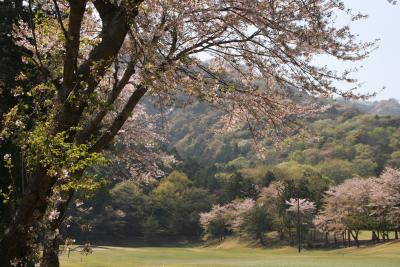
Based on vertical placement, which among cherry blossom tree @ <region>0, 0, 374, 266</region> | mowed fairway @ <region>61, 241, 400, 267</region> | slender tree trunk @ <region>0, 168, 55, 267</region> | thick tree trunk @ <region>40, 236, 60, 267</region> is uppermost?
cherry blossom tree @ <region>0, 0, 374, 266</region>

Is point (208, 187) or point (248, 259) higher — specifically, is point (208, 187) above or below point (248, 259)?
above

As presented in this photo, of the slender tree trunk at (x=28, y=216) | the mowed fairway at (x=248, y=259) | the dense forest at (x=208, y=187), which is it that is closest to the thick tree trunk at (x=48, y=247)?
the slender tree trunk at (x=28, y=216)

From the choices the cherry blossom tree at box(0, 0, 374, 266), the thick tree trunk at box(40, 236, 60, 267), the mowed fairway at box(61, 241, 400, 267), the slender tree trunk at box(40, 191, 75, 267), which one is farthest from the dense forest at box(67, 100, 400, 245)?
the thick tree trunk at box(40, 236, 60, 267)

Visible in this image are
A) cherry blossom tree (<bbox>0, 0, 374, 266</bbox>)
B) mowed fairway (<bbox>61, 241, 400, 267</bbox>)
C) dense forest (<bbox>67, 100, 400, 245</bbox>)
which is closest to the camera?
cherry blossom tree (<bbox>0, 0, 374, 266</bbox>)

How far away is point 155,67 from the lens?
6.48m

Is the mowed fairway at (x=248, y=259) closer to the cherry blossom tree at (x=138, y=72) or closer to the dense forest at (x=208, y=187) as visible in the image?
the dense forest at (x=208, y=187)

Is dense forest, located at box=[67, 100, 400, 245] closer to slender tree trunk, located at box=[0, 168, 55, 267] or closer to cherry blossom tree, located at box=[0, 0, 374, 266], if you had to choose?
cherry blossom tree, located at box=[0, 0, 374, 266]

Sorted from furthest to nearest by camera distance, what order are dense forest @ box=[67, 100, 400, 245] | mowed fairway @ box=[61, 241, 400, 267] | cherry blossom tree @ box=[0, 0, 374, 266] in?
dense forest @ box=[67, 100, 400, 245]
mowed fairway @ box=[61, 241, 400, 267]
cherry blossom tree @ box=[0, 0, 374, 266]

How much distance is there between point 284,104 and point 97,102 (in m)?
3.65

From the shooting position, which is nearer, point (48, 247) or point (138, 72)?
point (48, 247)

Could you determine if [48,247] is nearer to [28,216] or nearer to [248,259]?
[28,216]

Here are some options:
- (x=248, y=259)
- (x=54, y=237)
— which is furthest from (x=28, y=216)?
(x=248, y=259)

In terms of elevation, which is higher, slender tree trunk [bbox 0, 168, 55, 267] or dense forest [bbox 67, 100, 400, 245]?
dense forest [bbox 67, 100, 400, 245]

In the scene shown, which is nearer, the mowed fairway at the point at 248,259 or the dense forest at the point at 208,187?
the mowed fairway at the point at 248,259
